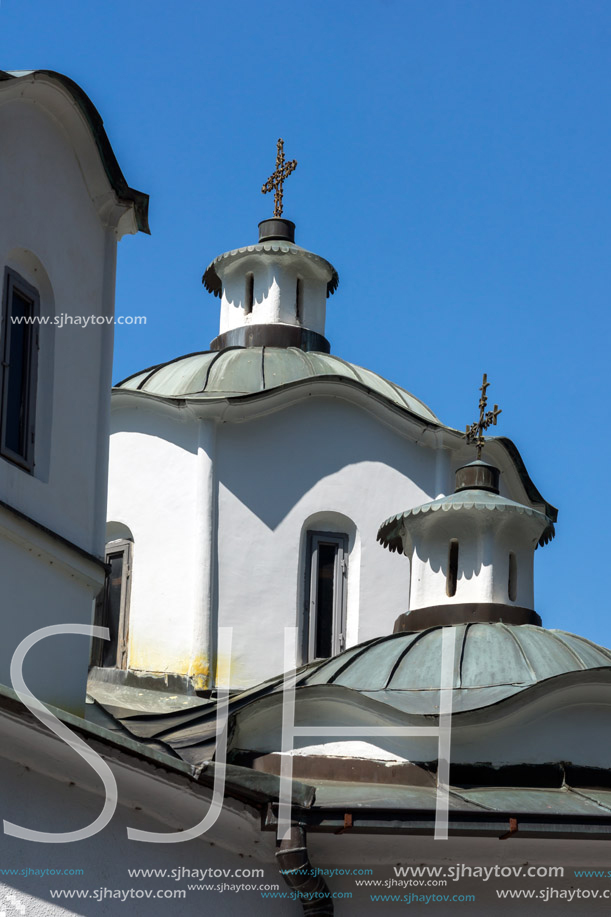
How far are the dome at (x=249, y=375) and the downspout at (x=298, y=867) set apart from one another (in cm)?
664

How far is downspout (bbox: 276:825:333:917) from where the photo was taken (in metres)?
7.29

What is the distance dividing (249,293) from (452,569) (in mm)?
4823

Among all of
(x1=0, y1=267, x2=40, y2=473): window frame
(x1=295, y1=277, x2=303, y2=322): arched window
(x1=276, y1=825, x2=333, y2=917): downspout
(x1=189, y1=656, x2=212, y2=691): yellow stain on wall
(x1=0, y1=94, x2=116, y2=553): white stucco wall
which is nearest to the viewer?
(x1=276, y1=825, x2=333, y2=917): downspout

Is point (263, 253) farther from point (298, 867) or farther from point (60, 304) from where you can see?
point (298, 867)

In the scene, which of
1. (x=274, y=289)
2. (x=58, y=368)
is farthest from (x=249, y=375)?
(x=58, y=368)

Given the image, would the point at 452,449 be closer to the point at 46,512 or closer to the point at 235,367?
the point at 235,367

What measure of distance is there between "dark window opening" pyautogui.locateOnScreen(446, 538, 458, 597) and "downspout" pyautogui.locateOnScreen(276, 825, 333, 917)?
4474mm

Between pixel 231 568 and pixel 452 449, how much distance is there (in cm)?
240

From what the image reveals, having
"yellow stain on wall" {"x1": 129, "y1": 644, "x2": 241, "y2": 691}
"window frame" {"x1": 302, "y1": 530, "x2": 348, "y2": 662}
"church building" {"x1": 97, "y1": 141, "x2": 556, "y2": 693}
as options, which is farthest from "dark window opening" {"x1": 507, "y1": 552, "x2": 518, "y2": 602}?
"yellow stain on wall" {"x1": 129, "y1": 644, "x2": 241, "y2": 691}

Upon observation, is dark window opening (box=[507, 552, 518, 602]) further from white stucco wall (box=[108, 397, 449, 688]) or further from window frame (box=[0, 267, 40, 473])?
window frame (box=[0, 267, 40, 473])

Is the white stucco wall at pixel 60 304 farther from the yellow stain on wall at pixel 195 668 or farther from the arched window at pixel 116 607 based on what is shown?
the arched window at pixel 116 607

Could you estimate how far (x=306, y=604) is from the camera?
13.3 metres

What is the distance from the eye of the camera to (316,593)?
13.3 metres

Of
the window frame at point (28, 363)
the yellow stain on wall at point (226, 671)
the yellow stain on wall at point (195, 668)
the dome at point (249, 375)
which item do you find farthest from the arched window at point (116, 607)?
the window frame at point (28, 363)
